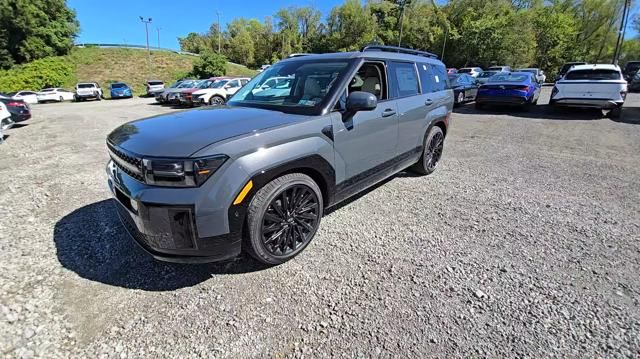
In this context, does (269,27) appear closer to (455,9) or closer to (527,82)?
(455,9)

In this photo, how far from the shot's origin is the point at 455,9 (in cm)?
5100

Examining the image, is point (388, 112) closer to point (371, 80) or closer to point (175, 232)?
point (371, 80)

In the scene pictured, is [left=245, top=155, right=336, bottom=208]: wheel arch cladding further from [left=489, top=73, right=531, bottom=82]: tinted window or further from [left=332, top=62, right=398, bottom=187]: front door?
[left=489, top=73, right=531, bottom=82]: tinted window

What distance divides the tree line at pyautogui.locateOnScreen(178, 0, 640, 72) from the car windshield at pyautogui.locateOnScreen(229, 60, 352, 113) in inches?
1563

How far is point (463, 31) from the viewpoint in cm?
4428

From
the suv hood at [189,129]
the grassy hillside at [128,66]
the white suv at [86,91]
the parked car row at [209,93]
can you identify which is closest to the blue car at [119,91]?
the white suv at [86,91]

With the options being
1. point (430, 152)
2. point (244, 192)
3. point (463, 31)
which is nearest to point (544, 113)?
point (430, 152)

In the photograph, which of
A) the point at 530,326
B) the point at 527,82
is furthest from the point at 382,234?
the point at 527,82

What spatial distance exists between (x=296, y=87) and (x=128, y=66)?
4727 centimetres

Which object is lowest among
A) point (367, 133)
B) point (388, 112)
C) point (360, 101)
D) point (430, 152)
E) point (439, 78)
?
point (430, 152)

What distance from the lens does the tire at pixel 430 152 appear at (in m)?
4.75

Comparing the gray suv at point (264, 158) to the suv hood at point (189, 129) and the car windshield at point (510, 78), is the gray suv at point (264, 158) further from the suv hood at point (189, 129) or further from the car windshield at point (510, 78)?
the car windshield at point (510, 78)

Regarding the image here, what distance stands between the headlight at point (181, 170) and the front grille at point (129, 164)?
3.5 inches

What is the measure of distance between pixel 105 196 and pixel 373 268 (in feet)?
12.3
